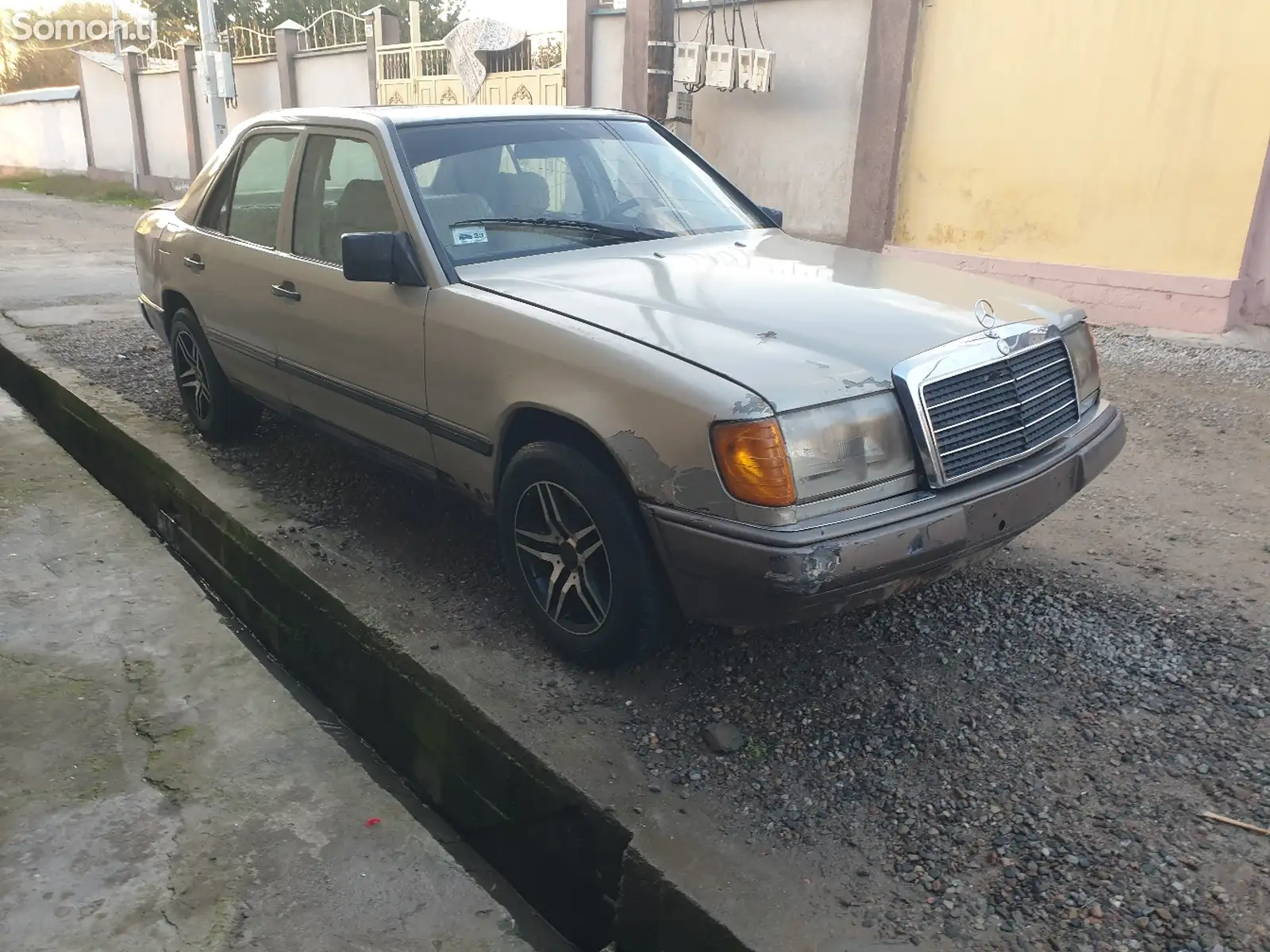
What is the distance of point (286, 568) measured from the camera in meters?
3.90

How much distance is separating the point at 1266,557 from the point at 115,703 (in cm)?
410

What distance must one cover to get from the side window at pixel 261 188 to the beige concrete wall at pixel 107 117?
851 inches

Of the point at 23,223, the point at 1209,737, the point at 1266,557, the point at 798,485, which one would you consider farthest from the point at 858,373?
the point at 23,223

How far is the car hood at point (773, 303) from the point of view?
104 inches

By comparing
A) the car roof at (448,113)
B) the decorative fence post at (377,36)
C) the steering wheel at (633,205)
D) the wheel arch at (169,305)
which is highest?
the decorative fence post at (377,36)

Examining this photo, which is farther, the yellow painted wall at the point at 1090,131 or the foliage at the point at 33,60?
the foliage at the point at 33,60

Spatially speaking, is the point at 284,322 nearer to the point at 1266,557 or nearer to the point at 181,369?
the point at 181,369

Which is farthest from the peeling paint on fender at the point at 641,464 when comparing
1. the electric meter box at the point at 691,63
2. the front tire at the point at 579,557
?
the electric meter box at the point at 691,63

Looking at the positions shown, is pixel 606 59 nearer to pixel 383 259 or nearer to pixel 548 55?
pixel 548 55

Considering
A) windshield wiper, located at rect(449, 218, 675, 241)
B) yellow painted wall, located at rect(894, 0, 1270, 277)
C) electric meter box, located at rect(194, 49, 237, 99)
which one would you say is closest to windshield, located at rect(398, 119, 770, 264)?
windshield wiper, located at rect(449, 218, 675, 241)

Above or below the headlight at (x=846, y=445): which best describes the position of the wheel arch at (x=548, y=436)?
below

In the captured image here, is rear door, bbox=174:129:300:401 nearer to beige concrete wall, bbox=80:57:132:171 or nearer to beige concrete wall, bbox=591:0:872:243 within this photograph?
beige concrete wall, bbox=591:0:872:243

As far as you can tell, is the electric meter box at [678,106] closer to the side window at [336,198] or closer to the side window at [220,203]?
the side window at [220,203]

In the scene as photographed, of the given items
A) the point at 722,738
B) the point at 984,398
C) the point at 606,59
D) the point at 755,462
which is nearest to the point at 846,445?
the point at 755,462
